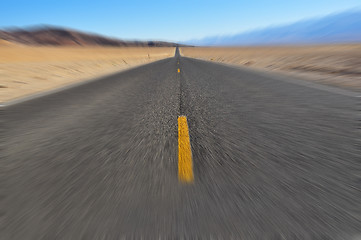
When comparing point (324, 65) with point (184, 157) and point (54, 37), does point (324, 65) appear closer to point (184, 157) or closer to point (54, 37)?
point (184, 157)

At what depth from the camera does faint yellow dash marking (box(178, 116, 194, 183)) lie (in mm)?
2078

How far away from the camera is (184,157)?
248cm

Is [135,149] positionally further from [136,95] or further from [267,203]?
[136,95]

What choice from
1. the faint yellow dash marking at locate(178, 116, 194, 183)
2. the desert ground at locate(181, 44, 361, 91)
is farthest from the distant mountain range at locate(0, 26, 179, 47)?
the faint yellow dash marking at locate(178, 116, 194, 183)

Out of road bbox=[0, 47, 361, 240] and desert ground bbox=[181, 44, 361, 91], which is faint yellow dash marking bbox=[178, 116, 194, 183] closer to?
road bbox=[0, 47, 361, 240]

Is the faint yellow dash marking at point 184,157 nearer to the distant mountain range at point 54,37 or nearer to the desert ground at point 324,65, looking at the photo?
the desert ground at point 324,65

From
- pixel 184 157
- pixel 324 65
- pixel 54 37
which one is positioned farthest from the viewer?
pixel 54 37

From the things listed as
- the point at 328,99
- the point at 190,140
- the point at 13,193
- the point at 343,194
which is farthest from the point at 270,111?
the point at 13,193

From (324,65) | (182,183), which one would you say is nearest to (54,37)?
(324,65)

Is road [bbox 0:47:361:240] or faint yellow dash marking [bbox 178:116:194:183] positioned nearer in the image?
road [bbox 0:47:361:240]

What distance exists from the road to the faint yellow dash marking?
0.24ft

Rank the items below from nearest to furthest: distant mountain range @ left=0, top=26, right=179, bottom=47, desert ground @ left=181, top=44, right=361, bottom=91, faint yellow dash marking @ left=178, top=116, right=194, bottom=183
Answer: faint yellow dash marking @ left=178, top=116, right=194, bottom=183 < desert ground @ left=181, top=44, right=361, bottom=91 < distant mountain range @ left=0, top=26, right=179, bottom=47

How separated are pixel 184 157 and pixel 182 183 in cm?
55

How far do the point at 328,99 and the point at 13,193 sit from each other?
6444 millimetres
